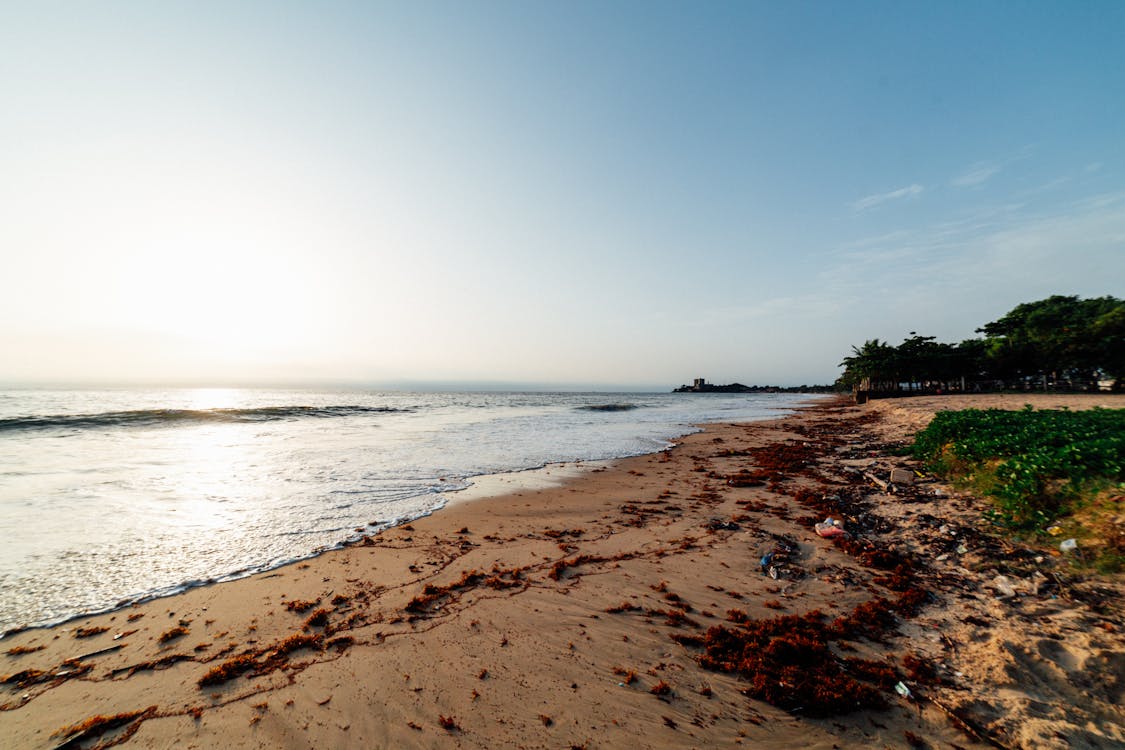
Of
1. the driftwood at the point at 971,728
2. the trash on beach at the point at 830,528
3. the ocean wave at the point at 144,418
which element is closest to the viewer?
the driftwood at the point at 971,728

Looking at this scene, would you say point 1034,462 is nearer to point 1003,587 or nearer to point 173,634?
point 1003,587

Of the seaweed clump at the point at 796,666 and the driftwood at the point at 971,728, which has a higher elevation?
the driftwood at the point at 971,728

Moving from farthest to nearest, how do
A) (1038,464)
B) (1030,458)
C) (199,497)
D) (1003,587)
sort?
(199,497)
(1030,458)
(1038,464)
(1003,587)

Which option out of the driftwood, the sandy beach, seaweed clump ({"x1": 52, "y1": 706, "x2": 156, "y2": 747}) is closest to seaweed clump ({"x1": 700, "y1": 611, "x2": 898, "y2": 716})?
the sandy beach

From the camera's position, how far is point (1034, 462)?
228 inches

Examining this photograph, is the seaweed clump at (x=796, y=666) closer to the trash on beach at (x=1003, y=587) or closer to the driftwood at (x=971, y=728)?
the driftwood at (x=971, y=728)

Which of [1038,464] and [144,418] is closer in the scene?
[1038,464]

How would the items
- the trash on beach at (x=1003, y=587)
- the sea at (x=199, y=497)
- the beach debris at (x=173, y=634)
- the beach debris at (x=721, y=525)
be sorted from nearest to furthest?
the beach debris at (x=173, y=634), the trash on beach at (x=1003, y=587), the sea at (x=199, y=497), the beach debris at (x=721, y=525)

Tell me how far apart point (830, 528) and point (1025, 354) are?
62.1 meters

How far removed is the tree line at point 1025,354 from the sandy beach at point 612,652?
5097cm

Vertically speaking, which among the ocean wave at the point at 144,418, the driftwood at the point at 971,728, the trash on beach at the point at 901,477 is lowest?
the driftwood at the point at 971,728

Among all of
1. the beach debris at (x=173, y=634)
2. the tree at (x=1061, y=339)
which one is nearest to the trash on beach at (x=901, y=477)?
the beach debris at (x=173, y=634)

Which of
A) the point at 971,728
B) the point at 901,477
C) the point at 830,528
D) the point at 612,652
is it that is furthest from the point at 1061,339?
the point at 612,652

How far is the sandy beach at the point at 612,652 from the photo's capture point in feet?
9.30
